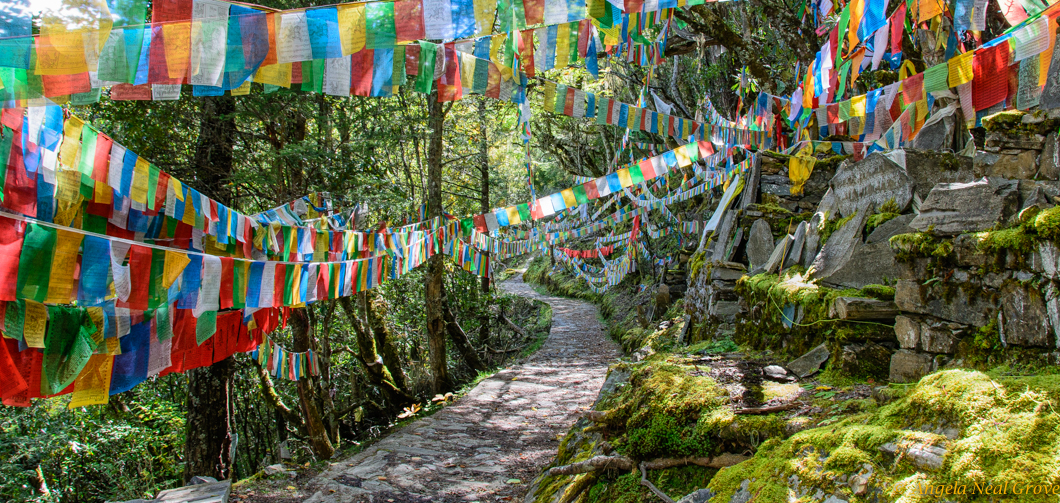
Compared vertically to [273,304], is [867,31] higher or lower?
higher

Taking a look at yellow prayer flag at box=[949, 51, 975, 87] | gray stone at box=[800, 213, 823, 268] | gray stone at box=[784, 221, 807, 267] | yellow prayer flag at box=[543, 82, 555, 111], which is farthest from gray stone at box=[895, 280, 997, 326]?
yellow prayer flag at box=[543, 82, 555, 111]

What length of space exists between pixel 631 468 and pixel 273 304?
3079 mm

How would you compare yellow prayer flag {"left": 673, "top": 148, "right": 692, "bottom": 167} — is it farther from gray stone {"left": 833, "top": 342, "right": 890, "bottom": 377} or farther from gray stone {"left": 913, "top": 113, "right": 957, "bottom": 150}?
gray stone {"left": 833, "top": 342, "right": 890, "bottom": 377}

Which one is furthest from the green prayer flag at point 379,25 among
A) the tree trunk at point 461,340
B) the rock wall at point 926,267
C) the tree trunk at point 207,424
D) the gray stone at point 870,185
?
the tree trunk at point 461,340

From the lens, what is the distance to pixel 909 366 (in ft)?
11.7

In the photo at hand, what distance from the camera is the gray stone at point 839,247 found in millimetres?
5035

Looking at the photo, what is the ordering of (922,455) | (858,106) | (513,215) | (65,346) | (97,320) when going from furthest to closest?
(513,215) < (858,106) < (97,320) < (65,346) < (922,455)

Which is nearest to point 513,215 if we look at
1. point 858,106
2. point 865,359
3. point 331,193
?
point 331,193

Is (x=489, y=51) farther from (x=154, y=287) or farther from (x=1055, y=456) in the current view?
(x=1055, y=456)

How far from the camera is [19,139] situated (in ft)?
8.79

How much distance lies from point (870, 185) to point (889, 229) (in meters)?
0.81

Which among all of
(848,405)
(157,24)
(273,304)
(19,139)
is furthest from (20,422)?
(848,405)

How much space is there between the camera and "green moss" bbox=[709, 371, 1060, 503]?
6.00 feet

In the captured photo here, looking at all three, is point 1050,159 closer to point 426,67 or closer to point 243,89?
point 426,67
